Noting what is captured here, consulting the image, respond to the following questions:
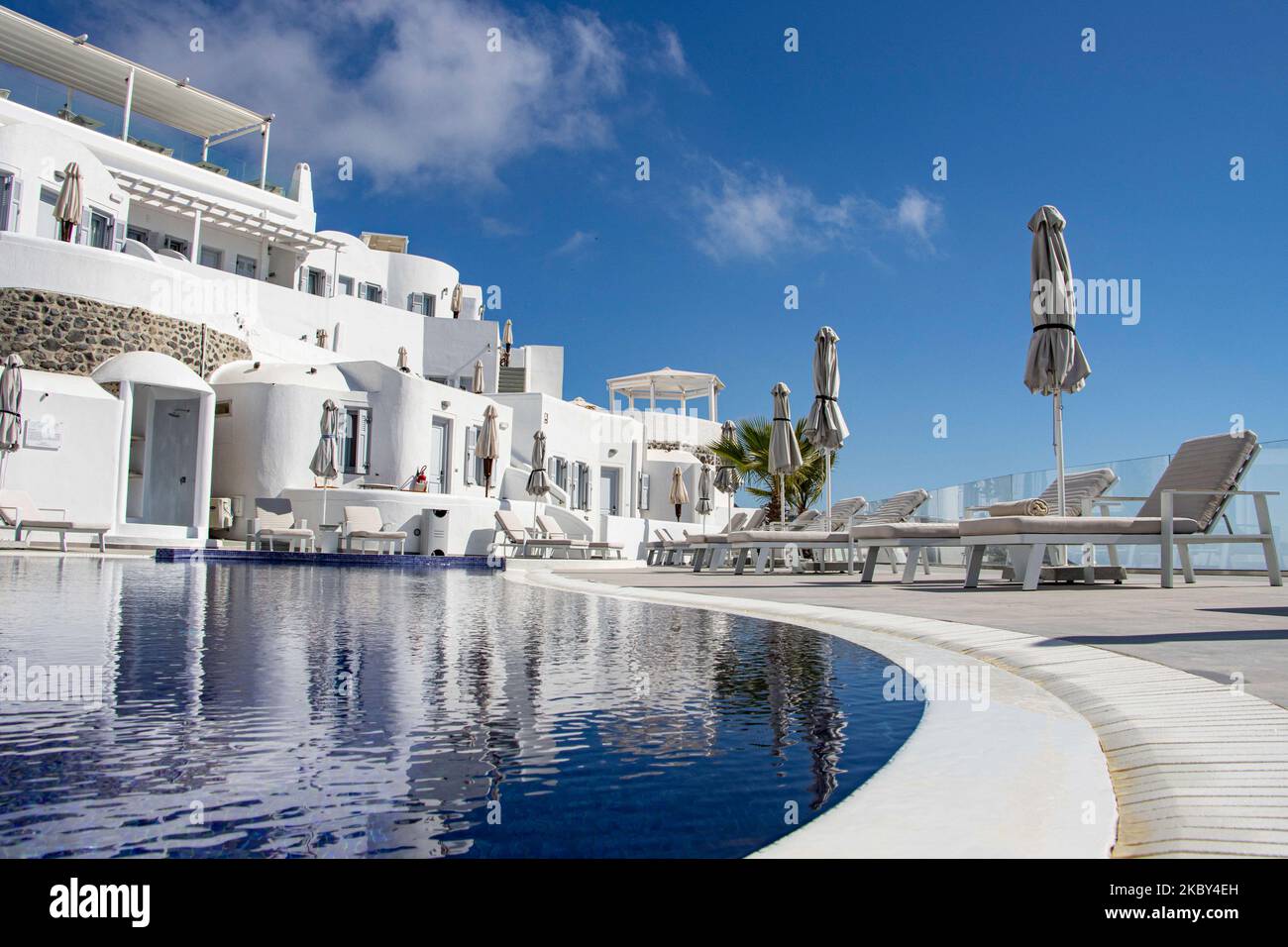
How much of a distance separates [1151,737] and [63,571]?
11.0 meters

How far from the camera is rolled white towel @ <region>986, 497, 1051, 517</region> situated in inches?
316

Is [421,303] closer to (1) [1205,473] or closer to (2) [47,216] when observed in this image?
(2) [47,216]

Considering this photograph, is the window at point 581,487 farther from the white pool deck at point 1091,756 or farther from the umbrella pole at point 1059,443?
the white pool deck at point 1091,756

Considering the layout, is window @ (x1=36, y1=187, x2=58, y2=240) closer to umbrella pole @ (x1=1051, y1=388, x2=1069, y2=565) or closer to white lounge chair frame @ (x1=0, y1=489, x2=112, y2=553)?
white lounge chair frame @ (x1=0, y1=489, x2=112, y2=553)

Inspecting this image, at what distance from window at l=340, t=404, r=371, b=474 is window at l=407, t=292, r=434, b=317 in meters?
13.8

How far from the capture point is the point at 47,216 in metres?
21.8

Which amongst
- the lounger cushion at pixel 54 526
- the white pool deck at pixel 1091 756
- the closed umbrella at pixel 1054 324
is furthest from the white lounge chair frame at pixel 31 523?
the white pool deck at pixel 1091 756

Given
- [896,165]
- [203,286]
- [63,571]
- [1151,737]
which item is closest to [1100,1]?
[896,165]

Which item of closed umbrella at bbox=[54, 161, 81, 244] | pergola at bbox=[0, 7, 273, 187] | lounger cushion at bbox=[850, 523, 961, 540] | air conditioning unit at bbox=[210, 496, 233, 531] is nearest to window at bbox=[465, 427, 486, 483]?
air conditioning unit at bbox=[210, 496, 233, 531]

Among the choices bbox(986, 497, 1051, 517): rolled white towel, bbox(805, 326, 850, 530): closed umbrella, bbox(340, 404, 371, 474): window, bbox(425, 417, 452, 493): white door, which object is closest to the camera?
bbox(986, 497, 1051, 517): rolled white towel

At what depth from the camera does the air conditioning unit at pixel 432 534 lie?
2078 cm

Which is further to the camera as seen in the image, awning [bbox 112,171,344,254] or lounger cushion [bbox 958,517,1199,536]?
awning [bbox 112,171,344,254]

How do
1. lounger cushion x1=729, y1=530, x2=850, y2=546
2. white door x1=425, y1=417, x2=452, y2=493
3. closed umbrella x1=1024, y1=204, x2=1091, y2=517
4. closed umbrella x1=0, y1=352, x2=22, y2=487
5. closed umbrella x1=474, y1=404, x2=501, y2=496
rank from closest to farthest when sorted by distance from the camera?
closed umbrella x1=1024, y1=204, x2=1091, y2=517
lounger cushion x1=729, y1=530, x2=850, y2=546
closed umbrella x1=0, y1=352, x2=22, y2=487
closed umbrella x1=474, y1=404, x2=501, y2=496
white door x1=425, y1=417, x2=452, y2=493
